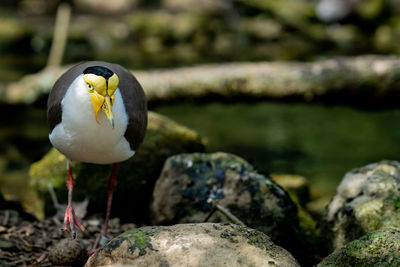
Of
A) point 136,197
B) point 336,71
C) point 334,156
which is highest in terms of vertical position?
point 336,71

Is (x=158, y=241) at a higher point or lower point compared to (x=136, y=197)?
higher

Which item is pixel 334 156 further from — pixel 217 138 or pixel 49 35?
pixel 49 35

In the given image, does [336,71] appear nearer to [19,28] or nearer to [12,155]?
[12,155]

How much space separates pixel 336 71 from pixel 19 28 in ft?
51.8

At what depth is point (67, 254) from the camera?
379 cm

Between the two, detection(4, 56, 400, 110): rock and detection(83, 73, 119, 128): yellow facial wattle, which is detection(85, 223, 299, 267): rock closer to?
detection(83, 73, 119, 128): yellow facial wattle

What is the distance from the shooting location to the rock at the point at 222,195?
4422 millimetres

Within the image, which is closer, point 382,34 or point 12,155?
point 12,155

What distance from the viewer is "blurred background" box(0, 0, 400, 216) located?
9086 mm

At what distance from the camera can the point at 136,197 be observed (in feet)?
16.7

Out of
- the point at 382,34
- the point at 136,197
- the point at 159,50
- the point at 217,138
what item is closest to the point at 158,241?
the point at 136,197

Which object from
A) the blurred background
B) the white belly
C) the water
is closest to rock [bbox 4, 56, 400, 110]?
the blurred background

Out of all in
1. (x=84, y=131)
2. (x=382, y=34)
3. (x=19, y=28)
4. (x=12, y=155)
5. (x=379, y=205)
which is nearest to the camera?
(x=84, y=131)

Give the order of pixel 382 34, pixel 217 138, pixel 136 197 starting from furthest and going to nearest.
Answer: pixel 382 34 → pixel 217 138 → pixel 136 197
